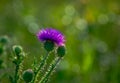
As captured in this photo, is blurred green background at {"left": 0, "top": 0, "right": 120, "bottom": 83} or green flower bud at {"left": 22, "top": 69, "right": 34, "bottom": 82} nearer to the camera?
green flower bud at {"left": 22, "top": 69, "right": 34, "bottom": 82}

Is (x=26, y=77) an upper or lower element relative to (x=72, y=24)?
lower

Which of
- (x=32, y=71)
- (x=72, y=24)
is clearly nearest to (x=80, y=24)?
(x=72, y=24)

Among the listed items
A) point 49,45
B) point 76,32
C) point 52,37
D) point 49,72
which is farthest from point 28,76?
point 76,32

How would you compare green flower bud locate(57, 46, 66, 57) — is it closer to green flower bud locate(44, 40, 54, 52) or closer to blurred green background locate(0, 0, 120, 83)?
green flower bud locate(44, 40, 54, 52)

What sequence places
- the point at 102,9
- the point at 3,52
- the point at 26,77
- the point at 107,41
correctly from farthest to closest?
the point at 102,9 → the point at 107,41 → the point at 3,52 → the point at 26,77

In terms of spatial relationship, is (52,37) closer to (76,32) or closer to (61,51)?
(61,51)

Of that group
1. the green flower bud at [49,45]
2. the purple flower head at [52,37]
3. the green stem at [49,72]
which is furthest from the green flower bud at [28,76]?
the purple flower head at [52,37]

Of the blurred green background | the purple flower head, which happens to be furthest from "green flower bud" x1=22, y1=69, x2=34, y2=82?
the blurred green background

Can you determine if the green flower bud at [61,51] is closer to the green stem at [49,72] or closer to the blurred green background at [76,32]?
the green stem at [49,72]

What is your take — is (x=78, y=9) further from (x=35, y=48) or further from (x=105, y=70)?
(x=105, y=70)
